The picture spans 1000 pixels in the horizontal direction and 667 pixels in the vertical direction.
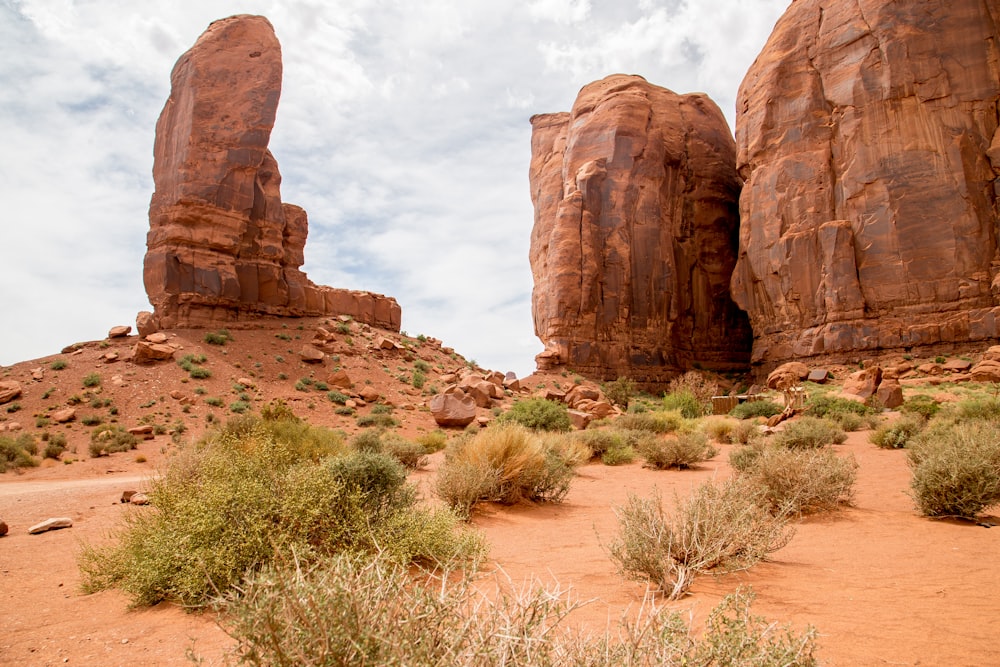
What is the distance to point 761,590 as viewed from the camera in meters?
4.39

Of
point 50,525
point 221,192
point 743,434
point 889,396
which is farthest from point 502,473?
point 221,192

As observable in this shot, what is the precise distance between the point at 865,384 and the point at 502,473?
18897mm

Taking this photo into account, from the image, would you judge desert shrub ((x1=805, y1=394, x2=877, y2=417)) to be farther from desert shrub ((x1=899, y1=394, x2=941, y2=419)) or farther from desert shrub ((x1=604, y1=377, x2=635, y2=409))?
desert shrub ((x1=604, y1=377, x2=635, y2=409))

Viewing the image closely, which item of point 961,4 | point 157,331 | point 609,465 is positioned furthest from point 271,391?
point 961,4

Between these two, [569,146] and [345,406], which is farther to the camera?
[569,146]

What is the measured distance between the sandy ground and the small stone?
14cm

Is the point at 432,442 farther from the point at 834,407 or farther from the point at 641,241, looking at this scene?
the point at 641,241

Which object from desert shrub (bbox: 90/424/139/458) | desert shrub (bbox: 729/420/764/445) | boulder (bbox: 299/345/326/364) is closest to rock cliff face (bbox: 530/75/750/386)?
boulder (bbox: 299/345/326/364)

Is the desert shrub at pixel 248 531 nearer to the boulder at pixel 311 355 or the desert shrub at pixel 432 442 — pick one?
the desert shrub at pixel 432 442

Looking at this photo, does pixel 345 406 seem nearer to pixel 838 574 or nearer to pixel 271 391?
pixel 271 391

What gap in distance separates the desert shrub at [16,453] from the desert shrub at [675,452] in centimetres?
1700

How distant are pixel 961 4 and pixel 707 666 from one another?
39.4 metres

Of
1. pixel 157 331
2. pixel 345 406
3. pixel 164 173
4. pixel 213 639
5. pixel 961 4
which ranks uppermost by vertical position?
pixel 961 4

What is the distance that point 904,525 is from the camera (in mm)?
6641
